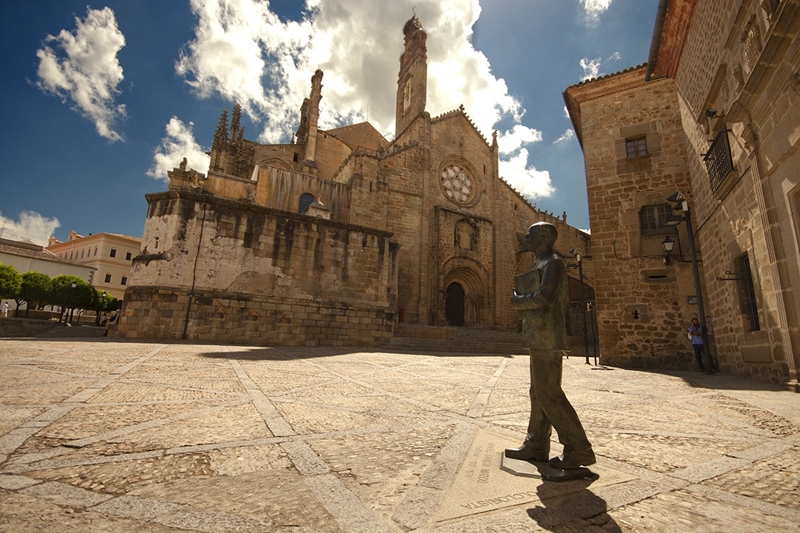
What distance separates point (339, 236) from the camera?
1403 centimetres

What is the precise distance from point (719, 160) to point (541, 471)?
8.48 metres

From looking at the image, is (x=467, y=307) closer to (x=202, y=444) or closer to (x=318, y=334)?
(x=318, y=334)

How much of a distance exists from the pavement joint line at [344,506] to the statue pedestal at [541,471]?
3.02 feet

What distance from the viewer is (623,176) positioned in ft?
36.3

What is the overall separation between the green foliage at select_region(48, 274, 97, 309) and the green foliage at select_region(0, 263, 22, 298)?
1.53m

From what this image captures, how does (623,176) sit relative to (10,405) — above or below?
above

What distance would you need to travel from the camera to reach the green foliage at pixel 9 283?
2131 centimetres

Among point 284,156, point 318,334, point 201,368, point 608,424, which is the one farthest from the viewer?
point 284,156

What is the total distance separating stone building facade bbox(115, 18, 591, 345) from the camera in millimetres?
11820

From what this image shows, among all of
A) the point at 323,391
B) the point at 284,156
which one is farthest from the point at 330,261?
the point at 284,156

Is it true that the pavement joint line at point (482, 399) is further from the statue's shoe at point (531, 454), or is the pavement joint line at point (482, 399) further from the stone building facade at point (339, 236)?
the stone building facade at point (339, 236)

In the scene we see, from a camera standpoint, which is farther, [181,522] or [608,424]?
[608,424]

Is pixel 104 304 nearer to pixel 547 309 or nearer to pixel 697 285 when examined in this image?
pixel 547 309

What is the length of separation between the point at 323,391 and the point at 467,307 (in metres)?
19.4
